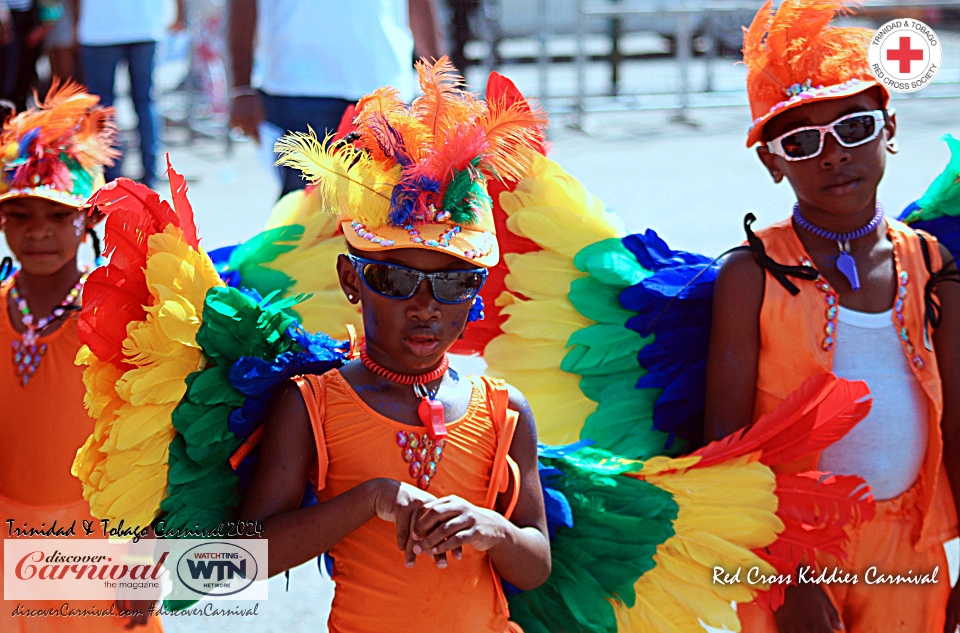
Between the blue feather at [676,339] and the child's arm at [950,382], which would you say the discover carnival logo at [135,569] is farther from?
the child's arm at [950,382]

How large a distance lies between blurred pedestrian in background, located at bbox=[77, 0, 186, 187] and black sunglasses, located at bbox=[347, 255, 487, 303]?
226 inches

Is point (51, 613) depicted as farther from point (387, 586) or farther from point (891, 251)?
point (891, 251)

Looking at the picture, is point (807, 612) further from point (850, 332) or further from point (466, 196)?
point (466, 196)

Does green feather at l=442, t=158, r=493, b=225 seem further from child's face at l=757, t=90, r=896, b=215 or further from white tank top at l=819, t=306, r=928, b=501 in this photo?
white tank top at l=819, t=306, r=928, b=501

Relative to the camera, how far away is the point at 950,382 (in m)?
2.63

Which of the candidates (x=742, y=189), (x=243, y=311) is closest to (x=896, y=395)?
(x=243, y=311)

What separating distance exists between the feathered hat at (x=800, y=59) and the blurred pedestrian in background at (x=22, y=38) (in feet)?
25.8

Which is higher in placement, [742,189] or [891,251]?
[891,251]

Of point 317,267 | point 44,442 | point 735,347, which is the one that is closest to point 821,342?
point 735,347

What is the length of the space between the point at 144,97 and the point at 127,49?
13.0 inches

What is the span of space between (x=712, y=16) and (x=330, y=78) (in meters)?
8.59

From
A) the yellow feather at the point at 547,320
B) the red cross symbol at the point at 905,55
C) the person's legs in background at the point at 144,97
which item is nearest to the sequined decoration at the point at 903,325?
the yellow feather at the point at 547,320

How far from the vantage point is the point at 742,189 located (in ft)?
28.5

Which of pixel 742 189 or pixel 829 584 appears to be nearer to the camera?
pixel 829 584
